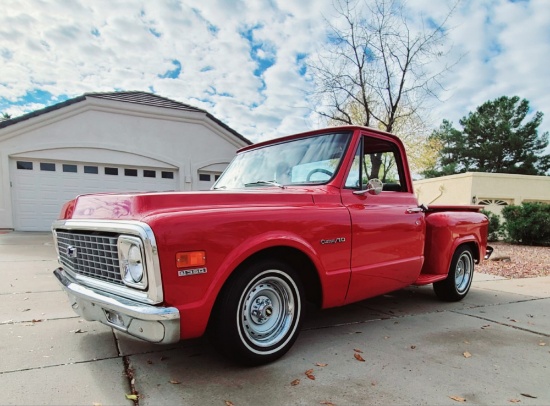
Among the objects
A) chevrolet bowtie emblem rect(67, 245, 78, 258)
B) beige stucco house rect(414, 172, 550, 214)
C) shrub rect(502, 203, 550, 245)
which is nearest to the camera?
chevrolet bowtie emblem rect(67, 245, 78, 258)

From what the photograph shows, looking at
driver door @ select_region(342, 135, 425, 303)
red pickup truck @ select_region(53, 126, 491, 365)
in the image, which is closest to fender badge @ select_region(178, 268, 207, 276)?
red pickup truck @ select_region(53, 126, 491, 365)

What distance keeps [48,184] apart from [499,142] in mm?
35206

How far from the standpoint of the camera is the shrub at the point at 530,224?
11.9 metres

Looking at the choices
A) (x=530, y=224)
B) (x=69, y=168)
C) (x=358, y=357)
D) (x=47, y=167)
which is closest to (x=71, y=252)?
(x=358, y=357)

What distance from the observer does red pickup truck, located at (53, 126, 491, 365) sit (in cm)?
221

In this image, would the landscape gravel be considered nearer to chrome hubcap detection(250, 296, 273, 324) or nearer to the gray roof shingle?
chrome hubcap detection(250, 296, 273, 324)

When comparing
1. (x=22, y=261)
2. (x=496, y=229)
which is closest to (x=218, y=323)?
(x=22, y=261)

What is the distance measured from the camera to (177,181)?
1288cm

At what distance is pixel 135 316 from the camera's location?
214cm

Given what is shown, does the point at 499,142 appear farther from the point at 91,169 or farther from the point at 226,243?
the point at 226,243

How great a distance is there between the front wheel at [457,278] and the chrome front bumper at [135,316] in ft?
12.2

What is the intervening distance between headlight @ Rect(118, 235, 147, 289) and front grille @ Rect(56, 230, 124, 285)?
3.6 inches

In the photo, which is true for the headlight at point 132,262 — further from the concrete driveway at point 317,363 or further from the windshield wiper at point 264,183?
the windshield wiper at point 264,183

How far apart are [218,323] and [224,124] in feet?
38.5
